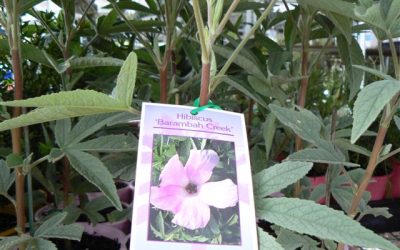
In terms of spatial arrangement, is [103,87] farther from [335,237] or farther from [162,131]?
[335,237]

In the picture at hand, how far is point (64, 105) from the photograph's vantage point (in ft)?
1.12

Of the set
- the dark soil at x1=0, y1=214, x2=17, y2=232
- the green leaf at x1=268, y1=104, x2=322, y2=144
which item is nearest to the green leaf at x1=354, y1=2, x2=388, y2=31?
the green leaf at x1=268, y1=104, x2=322, y2=144

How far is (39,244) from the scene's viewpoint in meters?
0.47

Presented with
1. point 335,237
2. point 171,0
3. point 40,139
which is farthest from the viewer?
point 40,139

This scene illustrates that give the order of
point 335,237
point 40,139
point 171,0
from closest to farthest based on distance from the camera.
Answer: point 335,237 < point 171,0 < point 40,139

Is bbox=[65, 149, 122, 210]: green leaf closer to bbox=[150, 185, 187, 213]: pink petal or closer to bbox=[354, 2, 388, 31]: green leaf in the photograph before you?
bbox=[150, 185, 187, 213]: pink petal

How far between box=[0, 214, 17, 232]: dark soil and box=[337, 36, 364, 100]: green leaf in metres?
0.61

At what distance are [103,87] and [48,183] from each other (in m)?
0.17

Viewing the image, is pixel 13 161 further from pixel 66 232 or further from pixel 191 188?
pixel 191 188

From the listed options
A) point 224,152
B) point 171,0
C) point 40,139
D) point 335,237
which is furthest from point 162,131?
point 40,139

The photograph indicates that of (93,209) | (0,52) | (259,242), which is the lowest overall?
(93,209)

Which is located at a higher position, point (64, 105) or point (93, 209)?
point (64, 105)

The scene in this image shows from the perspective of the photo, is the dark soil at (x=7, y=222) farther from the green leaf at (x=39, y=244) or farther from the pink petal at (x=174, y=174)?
the pink petal at (x=174, y=174)

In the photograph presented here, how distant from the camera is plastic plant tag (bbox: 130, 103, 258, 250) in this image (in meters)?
0.36
